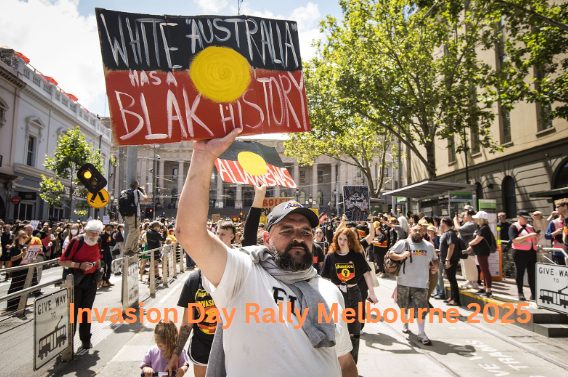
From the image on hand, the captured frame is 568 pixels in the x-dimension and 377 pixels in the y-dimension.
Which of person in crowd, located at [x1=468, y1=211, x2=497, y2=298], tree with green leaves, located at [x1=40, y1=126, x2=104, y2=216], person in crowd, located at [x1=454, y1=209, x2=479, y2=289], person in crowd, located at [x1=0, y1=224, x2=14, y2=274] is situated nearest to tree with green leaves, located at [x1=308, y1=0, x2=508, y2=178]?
person in crowd, located at [x1=454, y1=209, x2=479, y2=289]

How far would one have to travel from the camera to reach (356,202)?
57.4 ft

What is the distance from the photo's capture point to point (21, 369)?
4320mm

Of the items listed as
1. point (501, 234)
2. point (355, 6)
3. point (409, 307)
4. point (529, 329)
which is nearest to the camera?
point (409, 307)

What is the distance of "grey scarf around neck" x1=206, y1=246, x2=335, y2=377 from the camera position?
1938 millimetres

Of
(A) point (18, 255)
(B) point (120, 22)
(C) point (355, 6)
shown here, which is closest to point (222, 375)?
(B) point (120, 22)

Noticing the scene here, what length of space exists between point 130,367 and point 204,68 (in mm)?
4744

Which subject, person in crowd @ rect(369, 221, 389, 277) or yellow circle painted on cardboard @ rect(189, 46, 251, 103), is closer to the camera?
yellow circle painted on cardboard @ rect(189, 46, 251, 103)

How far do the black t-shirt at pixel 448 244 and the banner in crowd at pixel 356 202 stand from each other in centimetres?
723

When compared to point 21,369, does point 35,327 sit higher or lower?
higher

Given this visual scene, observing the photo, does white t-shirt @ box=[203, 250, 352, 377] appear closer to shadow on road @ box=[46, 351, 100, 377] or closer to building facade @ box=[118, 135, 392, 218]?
shadow on road @ box=[46, 351, 100, 377]

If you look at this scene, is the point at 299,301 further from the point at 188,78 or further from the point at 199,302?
the point at 199,302

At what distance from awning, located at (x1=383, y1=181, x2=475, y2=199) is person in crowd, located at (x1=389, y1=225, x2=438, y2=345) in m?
8.56

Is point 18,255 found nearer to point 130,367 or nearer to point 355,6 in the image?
point 130,367

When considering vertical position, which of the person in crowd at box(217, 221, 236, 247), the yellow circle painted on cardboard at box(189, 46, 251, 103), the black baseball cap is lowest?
the person in crowd at box(217, 221, 236, 247)
